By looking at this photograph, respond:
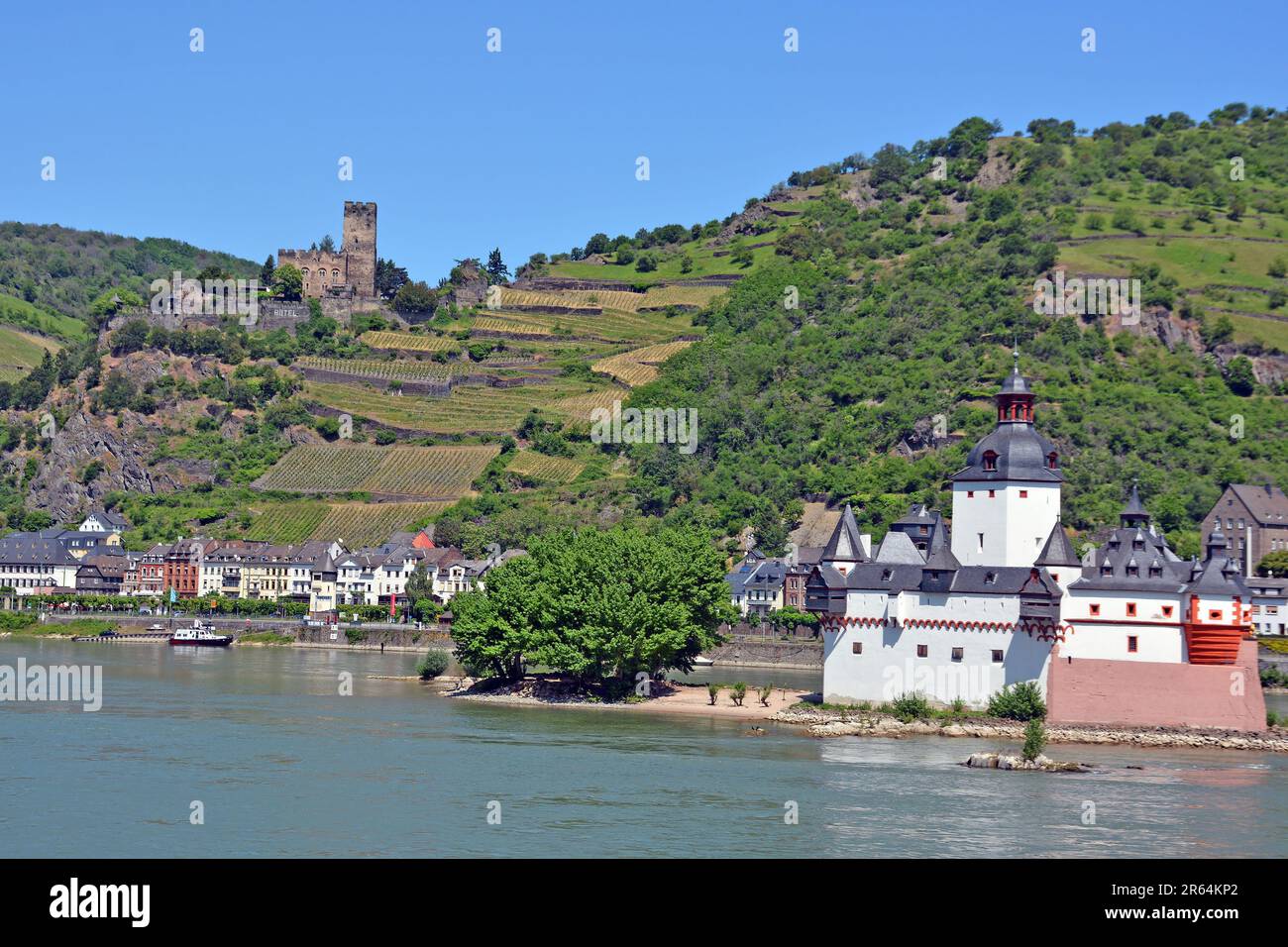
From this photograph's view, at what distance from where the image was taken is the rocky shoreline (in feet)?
229

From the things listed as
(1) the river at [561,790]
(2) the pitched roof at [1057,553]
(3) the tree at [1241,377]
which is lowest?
(1) the river at [561,790]

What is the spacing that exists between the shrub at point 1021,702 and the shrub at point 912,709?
284 cm

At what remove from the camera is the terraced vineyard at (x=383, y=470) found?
182375 mm

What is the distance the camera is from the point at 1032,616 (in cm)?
7112

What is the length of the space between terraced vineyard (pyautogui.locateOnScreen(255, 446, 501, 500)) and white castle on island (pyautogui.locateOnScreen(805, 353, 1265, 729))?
107 m

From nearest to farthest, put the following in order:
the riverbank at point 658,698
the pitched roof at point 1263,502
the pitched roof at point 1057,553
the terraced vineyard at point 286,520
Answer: the pitched roof at point 1057,553 < the riverbank at point 658,698 < the pitched roof at point 1263,502 < the terraced vineyard at point 286,520

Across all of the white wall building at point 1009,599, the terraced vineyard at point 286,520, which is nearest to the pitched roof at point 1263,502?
the white wall building at point 1009,599

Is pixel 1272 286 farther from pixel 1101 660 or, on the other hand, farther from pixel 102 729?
pixel 102 729

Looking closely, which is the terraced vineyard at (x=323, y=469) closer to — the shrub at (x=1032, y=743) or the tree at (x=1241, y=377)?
the tree at (x=1241, y=377)

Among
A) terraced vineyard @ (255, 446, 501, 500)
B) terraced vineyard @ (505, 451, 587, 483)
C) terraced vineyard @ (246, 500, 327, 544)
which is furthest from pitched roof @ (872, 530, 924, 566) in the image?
terraced vineyard @ (246, 500, 327, 544)

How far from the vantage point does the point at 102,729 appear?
7038 centimetres

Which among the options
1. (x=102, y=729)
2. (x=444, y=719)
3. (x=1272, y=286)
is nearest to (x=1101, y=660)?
(x=444, y=719)

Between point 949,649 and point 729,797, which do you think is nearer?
point 729,797
